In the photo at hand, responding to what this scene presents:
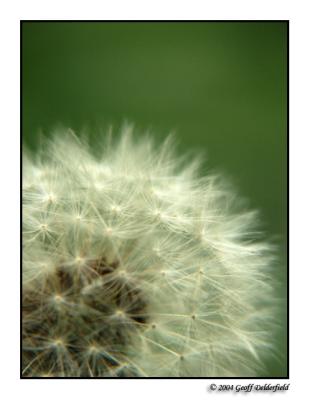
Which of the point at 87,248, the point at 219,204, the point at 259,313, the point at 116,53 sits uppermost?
the point at 116,53

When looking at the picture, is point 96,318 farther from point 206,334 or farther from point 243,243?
point 243,243

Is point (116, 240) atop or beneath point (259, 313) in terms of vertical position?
atop

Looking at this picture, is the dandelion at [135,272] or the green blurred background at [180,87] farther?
the green blurred background at [180,87]

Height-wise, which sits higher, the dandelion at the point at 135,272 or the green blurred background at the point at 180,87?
the green blurred background at the point at 180,87
